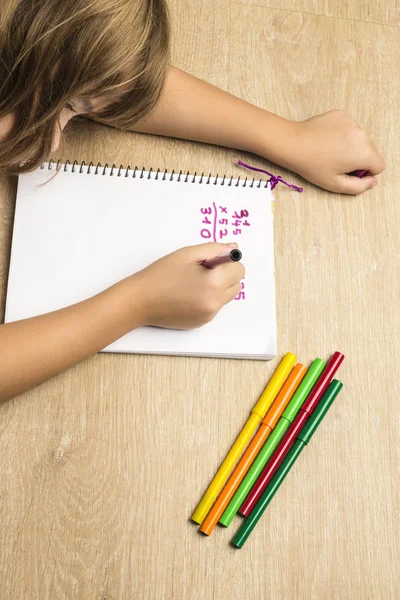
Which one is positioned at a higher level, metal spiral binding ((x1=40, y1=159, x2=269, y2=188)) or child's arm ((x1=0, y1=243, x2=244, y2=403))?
metal spiral binding ((x1=40, y1=159, x2=269, y2=188))

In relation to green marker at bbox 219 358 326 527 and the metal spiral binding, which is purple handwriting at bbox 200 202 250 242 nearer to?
the metal spiral binding

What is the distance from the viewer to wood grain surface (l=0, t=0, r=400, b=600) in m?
0.55

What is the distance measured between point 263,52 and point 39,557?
626 millimetres

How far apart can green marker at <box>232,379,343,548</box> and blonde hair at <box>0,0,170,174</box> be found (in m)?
0.35

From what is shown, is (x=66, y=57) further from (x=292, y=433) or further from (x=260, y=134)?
(x=292, y=433)

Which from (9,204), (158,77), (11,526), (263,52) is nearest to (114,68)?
(158,77)

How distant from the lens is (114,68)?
533mm

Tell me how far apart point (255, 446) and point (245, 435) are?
0.05 ft

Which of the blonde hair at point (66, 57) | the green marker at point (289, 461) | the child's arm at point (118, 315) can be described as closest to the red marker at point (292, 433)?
the green marker at point (289, 461)

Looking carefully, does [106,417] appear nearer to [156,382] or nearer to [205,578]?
[156,382]

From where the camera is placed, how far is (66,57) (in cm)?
51

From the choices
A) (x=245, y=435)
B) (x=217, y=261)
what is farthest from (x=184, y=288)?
(x=245, y=435)

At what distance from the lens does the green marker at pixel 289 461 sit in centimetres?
56

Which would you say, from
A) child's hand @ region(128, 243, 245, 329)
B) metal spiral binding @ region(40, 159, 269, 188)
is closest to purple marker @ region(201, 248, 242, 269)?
child's hand @ region(128, 243, 245, 329)
